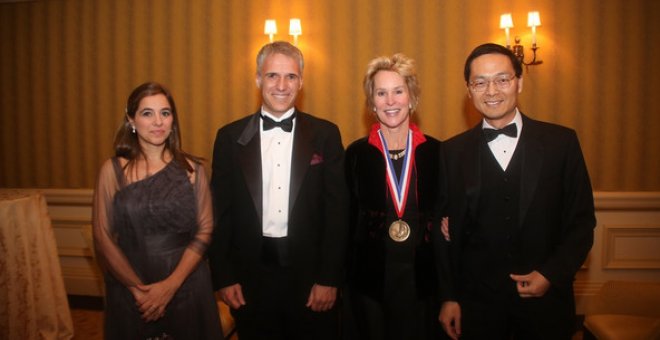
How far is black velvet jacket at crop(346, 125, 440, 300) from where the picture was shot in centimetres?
203

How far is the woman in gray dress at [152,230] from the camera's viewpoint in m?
1.92

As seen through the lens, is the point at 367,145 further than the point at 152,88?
Yes

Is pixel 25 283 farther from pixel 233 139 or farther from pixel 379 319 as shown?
pixel 379 319

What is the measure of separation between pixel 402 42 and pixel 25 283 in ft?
12.3

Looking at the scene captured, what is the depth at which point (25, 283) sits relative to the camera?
117 inches

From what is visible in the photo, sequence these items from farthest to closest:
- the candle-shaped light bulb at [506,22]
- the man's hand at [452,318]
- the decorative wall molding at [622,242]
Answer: the decorative wall molding at [622,242] → the candle-shaped light bulb at [506,22] → the man's hand at [452,318]

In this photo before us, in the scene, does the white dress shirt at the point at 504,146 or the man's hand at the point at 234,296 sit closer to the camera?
the white dress shirt at the point at 504,146

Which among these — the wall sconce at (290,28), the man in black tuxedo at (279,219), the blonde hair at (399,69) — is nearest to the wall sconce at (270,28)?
the wall sconce at (290,28)

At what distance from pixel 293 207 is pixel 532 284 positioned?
3.79ft

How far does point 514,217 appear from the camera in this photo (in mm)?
1798

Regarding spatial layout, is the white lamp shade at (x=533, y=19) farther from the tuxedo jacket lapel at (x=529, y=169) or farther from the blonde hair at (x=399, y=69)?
the tuxedo jacket lapel at (x=529, y=169)

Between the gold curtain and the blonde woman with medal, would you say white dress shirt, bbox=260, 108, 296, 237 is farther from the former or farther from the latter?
the gold curtain

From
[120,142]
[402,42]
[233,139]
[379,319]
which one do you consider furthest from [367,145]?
[402,42]

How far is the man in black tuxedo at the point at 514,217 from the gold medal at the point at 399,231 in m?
0.24
